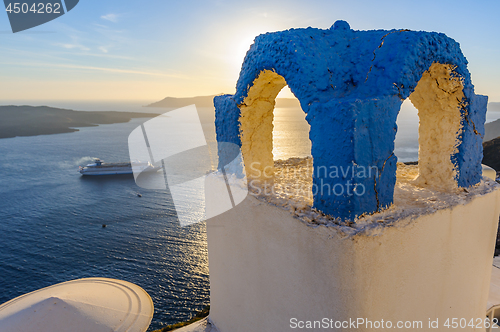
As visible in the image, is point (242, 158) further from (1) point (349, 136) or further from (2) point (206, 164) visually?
(2) point (206, 164)

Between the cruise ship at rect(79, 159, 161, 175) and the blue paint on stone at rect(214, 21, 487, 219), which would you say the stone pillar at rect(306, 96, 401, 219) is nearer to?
the blue paint on stone at rect(214, 21, 487, 219)

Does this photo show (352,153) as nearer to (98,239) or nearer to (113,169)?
(98,239)

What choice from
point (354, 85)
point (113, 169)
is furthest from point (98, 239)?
point (354, 85)

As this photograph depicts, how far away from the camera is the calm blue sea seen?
63.1 ft

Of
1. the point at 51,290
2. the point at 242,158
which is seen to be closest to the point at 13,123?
the point at 51,290

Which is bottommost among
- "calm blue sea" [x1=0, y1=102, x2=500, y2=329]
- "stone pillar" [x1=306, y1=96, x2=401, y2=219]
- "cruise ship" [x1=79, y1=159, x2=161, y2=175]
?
"calm blue sea" [x1=0, y1=102, x2=500, y2=329]

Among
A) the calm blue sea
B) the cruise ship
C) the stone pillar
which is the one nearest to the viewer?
the stone pillar

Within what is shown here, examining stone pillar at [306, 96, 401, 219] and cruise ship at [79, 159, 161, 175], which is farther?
cruise ship at [79, 159, 161, 175]

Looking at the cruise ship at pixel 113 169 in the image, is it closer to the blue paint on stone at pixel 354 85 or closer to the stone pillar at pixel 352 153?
the blue paint on stone at pixel 354 85

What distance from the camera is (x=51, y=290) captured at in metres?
9.95

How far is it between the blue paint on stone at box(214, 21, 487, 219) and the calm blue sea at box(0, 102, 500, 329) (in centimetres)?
1656

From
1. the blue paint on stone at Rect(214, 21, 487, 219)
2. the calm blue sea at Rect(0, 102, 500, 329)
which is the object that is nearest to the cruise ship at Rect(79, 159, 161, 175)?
the calm blue sea at Rect(0, 102, 500, 329)

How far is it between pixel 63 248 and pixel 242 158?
80.8 ft

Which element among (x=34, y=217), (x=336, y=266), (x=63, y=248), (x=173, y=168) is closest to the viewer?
(x=336, y=266)
